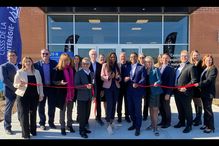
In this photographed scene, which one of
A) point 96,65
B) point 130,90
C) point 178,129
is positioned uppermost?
point 96,65

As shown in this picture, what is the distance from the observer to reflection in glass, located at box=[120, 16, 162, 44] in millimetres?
15977

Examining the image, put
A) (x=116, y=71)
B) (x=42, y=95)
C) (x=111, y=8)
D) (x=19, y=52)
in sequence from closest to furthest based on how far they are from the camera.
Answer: (x=42, y=95) → (x=116, y=71) → (x=19, y=52) → (x=111, y=8)

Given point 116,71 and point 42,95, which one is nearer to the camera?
point 42,95

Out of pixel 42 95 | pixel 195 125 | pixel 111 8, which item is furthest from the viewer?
pixel 111 8

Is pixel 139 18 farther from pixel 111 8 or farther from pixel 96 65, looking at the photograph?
pixel 96 65

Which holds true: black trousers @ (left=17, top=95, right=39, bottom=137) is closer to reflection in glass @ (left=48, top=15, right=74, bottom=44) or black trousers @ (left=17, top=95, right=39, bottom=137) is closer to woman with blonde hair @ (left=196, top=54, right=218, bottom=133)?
woman with blonde hair @ (left=196, top=54, right=218, bottom=133)

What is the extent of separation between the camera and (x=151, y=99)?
7.69m

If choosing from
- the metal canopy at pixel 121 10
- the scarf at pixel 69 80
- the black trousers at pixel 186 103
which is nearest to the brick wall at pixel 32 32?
the metal canopy at pixel 121 10

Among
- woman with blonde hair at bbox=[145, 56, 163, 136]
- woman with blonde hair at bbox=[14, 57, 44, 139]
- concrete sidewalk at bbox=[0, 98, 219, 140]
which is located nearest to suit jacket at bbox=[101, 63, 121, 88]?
woman with blonde hair at bbox=[145, 56, 163, 136]

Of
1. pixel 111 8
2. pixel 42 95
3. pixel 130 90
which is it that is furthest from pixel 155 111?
pixel 111 8

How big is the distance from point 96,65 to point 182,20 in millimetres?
9187

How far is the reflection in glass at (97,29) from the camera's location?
52.2ft

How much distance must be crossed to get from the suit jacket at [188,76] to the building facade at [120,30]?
808 cm

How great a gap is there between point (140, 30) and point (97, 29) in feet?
7.21
